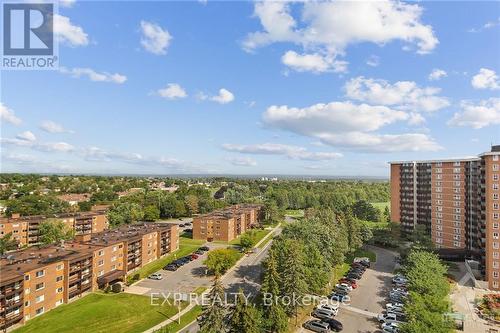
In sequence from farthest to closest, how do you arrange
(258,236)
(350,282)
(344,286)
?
(258,236)
(350,282)
(344,286)

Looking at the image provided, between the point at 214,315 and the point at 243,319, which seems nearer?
the point at 243,319

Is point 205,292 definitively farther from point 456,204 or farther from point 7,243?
point 456,204

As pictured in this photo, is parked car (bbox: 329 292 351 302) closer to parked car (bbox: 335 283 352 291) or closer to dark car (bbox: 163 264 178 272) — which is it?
parked car (bbox: 335 283 352 291)

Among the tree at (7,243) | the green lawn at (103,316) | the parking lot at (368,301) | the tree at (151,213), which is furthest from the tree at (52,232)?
the parking lot at (368,301)

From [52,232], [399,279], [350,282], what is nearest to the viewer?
[350,282]

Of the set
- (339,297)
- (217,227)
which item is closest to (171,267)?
(217,227)

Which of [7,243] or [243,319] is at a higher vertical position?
[243,319]

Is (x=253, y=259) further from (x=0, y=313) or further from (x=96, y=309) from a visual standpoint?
(x=0, y=313)

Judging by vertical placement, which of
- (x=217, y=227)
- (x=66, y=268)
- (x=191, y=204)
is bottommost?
(x=217, y=227)
